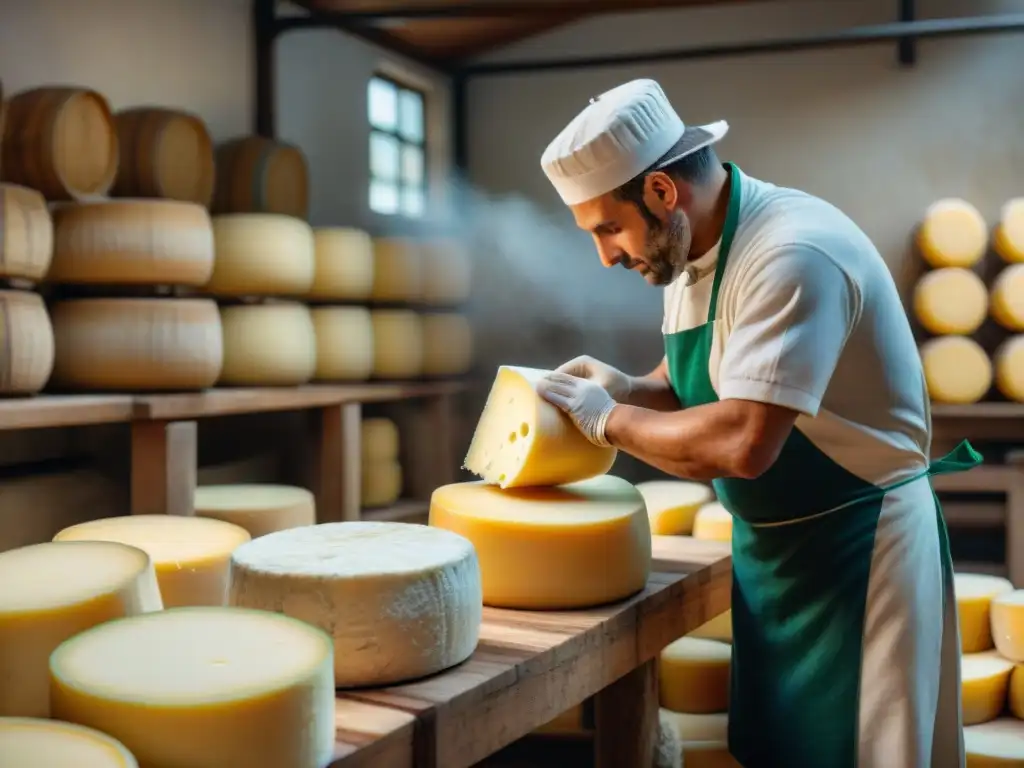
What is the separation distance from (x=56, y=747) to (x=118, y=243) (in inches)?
79.5

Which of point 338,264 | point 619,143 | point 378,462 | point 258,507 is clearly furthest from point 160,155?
point 619,143

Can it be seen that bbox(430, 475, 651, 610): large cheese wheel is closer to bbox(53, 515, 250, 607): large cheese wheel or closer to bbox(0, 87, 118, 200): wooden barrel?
bbox(53, 515, 250, 607): large cheese wheel

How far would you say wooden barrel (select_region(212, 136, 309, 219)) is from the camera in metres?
3.60

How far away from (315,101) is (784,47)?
1945 mm

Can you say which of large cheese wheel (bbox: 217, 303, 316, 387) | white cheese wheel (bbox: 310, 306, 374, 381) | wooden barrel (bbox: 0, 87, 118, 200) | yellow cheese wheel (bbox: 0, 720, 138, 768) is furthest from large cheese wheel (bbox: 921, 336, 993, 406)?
yellow cheese wheel (bbox: 0, 720, 138, 768)

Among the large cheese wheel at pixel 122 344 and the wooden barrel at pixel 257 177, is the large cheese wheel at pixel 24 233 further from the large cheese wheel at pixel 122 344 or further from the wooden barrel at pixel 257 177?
the wooden barrel at pixel 257 177

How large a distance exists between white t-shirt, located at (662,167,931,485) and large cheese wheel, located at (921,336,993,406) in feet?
9.18

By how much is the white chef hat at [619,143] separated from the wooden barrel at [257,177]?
1.85m

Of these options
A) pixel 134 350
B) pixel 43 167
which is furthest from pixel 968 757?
pixel 43 167

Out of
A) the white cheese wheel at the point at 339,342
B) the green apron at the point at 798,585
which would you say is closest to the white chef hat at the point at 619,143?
the green apron at the point at 798,585

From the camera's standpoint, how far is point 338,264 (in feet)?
12.6

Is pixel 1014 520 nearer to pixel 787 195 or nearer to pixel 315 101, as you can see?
pixel 787 195

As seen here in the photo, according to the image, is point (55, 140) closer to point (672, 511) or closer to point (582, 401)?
point (582, 401)

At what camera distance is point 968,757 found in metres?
2.73
